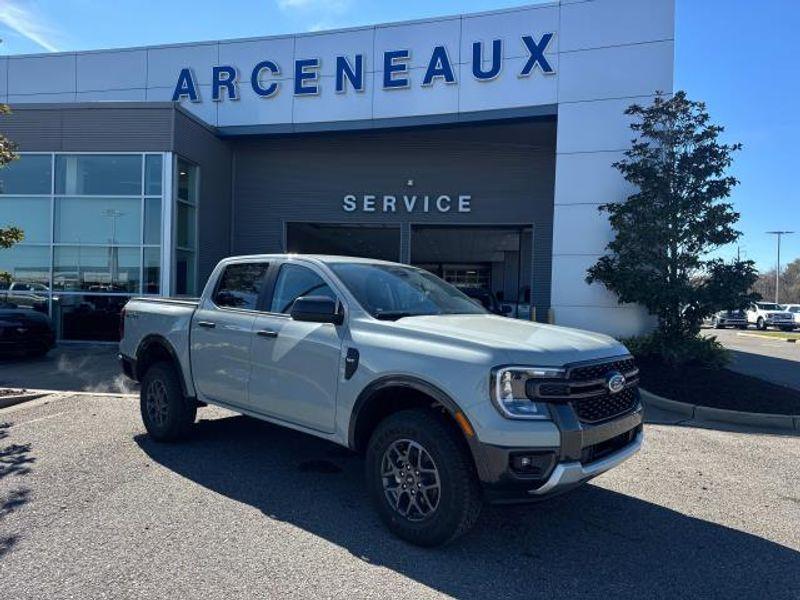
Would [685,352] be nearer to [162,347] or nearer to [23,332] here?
[162,347]

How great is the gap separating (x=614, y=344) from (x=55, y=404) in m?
7.15

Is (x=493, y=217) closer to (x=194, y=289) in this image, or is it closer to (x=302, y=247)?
(x=302, y=247)

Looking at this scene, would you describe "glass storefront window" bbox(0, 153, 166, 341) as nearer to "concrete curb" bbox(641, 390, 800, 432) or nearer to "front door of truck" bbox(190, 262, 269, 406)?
"front door of truck" bbox(190, 262, 269, 406)

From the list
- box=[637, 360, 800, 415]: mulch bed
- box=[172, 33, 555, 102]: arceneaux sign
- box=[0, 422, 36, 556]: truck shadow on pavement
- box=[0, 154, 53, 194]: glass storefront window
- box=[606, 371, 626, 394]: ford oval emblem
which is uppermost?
box=[172, 33, 555, 102]: arceneaux sign

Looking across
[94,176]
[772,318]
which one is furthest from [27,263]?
[772,318]

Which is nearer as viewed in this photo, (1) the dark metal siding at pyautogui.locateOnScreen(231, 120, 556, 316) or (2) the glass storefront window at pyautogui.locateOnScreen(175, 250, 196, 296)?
(2) the glass storefront window at pyautogui.locateOnScreen(175, 250, 196, 296)

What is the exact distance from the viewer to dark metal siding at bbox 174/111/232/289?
14.5m

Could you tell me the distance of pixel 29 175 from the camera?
14.3 m

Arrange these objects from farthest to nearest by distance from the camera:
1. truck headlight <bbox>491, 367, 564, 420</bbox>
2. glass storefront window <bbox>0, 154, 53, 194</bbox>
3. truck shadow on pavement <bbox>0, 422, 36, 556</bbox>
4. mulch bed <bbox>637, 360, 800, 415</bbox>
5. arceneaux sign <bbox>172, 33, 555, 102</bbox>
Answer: arceneaux sign <bbox>172, 33, 555, 102</bbox> < glass storefront window <bbox>0, 154, 53, 194</bbox> < mulch bed <bbox>637, 360, 800, 415</bbox> < truck shadow on pavement <bbox>0, 422, 36, 556</bbox> < truck headlight <bbox>491, 367, 564, 420</bbox>

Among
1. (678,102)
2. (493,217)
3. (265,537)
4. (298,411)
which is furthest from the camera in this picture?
(493,217)

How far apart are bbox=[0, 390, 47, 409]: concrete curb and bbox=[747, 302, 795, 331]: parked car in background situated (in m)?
38.3

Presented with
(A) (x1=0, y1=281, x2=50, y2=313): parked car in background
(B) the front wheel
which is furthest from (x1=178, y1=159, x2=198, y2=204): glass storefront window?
(B) the front wheel

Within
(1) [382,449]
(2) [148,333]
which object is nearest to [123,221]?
(2) [148,333]

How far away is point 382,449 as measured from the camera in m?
4.08
